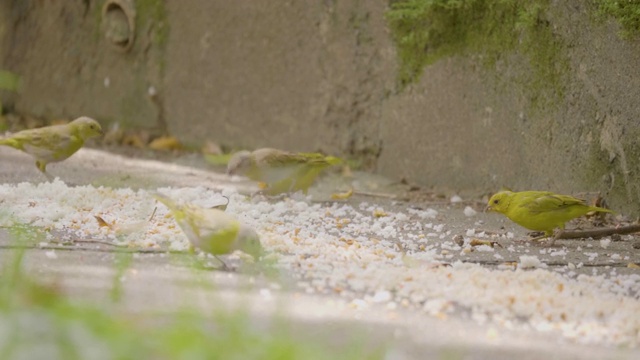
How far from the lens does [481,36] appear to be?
21.0ft

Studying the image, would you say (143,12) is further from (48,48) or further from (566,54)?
(566,54)

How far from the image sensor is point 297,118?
7773mm

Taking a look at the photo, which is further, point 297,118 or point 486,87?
point 297,118

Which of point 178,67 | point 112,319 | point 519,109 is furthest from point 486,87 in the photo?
point 112,319

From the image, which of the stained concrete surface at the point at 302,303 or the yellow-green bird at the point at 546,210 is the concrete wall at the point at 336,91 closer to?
the yellow-green bird at the point at 546,210

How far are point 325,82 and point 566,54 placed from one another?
2.24 meters

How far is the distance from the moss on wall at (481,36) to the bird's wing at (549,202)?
0.91 meters

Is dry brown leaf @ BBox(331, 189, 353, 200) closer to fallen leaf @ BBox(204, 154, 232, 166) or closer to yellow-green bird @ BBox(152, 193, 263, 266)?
fallen leaf @ BBox(204, 154, 232, 166)

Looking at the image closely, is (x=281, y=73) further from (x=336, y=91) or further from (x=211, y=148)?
(x=211, y=148)

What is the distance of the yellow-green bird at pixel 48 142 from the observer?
6.27m

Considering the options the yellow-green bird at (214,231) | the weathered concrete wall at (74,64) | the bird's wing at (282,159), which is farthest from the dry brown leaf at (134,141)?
the yellow-green bird at (214,231)

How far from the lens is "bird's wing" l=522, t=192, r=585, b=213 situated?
16.8ft

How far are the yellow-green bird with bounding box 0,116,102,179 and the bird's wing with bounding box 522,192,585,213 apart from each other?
2942 millimetres

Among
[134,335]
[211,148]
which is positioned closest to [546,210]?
[134,335]
